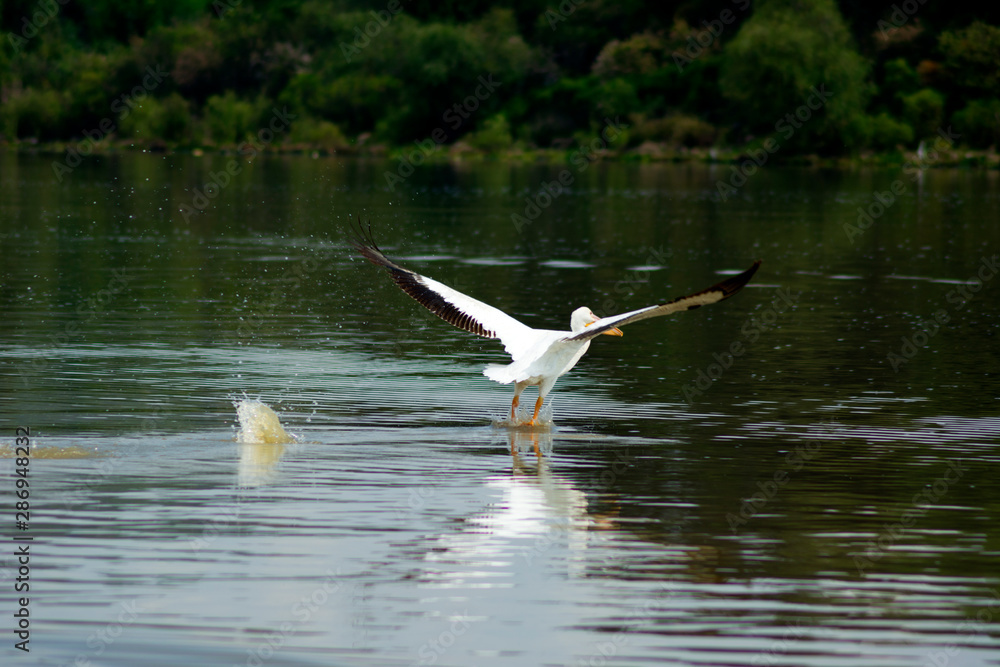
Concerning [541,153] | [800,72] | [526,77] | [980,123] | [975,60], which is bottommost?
[541,153]

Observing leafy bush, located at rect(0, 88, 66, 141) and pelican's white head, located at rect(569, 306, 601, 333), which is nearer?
pelican's white head, located at rect(569, 306, 601, 333)

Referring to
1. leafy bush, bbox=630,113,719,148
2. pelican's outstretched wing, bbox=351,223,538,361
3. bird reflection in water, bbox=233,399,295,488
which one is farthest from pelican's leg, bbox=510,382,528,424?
leafy bush, bbox=630,113,719,148

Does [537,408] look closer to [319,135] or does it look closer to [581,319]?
[581,319]

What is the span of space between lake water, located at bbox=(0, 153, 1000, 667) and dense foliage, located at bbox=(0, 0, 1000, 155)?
59252 millimetres

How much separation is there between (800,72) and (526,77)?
969 inches

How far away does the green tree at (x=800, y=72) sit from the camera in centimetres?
8356

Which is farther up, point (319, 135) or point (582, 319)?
point (319, 135)

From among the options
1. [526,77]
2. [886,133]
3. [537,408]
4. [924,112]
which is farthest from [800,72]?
[537,408]

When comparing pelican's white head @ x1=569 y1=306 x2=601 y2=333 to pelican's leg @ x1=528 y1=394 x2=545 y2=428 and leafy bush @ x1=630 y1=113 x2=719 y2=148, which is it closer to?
pelican's leg @ x1=528 y1=394 x2=545 y2=428

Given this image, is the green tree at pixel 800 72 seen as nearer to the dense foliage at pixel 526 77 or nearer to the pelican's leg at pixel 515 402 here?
the dense foliage at pixel 526 77

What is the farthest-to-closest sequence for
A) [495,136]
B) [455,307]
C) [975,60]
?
[495,136], [975,60], [455,307]

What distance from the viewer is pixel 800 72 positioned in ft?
275

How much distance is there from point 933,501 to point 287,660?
5266 millimetres

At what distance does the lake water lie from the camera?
8.01 metres
